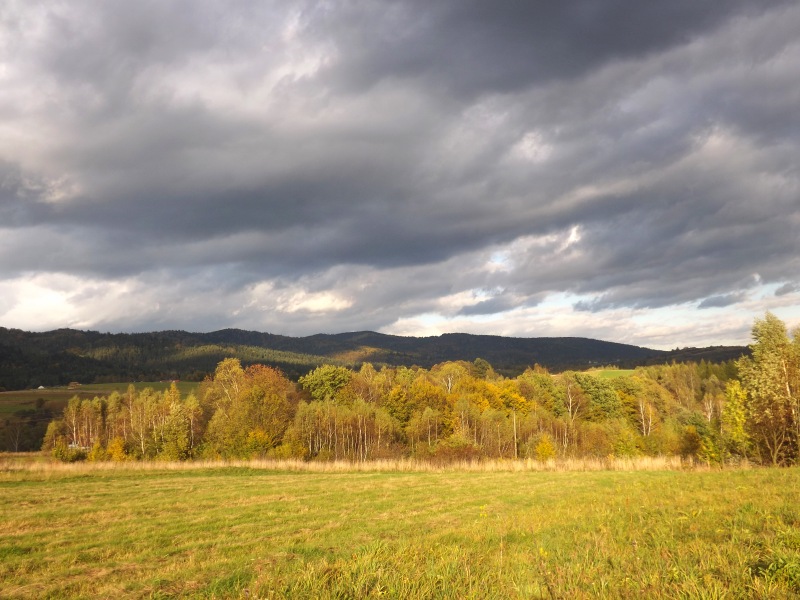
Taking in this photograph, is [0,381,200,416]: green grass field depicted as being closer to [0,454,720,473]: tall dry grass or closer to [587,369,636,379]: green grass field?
[0,454,720,473]: tall dry grass

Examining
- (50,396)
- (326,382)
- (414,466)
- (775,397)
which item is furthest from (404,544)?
(50,396)

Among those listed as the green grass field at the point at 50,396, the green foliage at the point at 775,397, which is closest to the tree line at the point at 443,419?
the green foliage at the point at 775,397

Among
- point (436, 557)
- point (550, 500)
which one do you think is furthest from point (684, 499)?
point (436, 557)

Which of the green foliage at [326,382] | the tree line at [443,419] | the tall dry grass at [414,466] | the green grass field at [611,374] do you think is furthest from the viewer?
the green grass field at [611,374]

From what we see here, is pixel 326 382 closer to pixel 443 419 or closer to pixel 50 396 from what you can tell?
pixel 443 419

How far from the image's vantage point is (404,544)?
10.8 m

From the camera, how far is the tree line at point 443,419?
43.2 meters

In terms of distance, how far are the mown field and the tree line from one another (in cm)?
2916

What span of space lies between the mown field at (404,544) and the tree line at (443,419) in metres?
29.2

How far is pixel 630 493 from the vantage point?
1948 cm

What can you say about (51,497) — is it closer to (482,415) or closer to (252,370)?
(252,370)

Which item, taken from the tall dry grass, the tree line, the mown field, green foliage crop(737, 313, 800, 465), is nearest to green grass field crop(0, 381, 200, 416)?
the tree line

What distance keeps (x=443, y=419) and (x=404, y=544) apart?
233ft

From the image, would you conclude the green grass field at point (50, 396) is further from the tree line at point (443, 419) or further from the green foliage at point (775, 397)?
the green foliage at point (775, 397)
